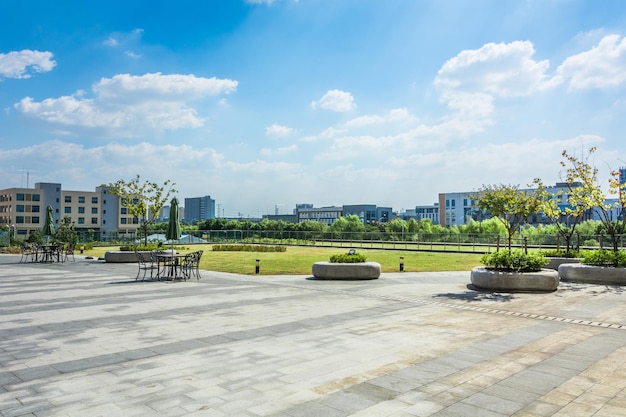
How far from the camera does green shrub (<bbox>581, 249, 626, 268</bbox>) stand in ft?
55.5

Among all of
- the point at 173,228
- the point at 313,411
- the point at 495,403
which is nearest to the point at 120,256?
the point at 173,228

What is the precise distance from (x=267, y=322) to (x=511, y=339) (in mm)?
4831

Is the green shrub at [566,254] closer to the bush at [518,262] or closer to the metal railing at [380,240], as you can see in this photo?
the bush at [518,262]

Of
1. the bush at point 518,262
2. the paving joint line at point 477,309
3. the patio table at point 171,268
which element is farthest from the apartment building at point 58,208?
the bush at point 518,262

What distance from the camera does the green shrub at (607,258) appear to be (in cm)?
1692

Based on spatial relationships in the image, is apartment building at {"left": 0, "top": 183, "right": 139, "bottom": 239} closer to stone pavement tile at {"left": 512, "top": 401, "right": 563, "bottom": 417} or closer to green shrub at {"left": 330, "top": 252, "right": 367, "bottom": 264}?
green shrub at {"left": 330, "top": 252, "right": 367, "bottom": 264}

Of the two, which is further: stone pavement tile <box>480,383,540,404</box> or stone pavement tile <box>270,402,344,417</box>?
stone pavement tile <box>480,383,540,404</box>

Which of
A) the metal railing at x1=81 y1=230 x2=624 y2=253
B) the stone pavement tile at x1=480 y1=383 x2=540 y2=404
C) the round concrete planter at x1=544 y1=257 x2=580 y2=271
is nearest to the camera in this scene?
the stone pavement tile at x1=480 y1=383 x2=540 y2=404

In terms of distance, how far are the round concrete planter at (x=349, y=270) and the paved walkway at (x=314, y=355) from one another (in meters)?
4.20

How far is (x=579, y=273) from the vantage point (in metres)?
17.2

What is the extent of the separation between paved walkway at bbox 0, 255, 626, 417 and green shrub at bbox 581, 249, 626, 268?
134 inches

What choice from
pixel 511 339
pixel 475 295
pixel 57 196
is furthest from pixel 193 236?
pixel 57 196

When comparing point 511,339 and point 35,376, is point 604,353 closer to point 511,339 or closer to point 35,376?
point 511,339

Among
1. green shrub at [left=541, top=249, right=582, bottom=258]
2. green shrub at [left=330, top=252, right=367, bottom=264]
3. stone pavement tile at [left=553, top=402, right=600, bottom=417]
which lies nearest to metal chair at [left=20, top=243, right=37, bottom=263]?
green shrub at [left=330, top=252, right=367, bottom=264]
